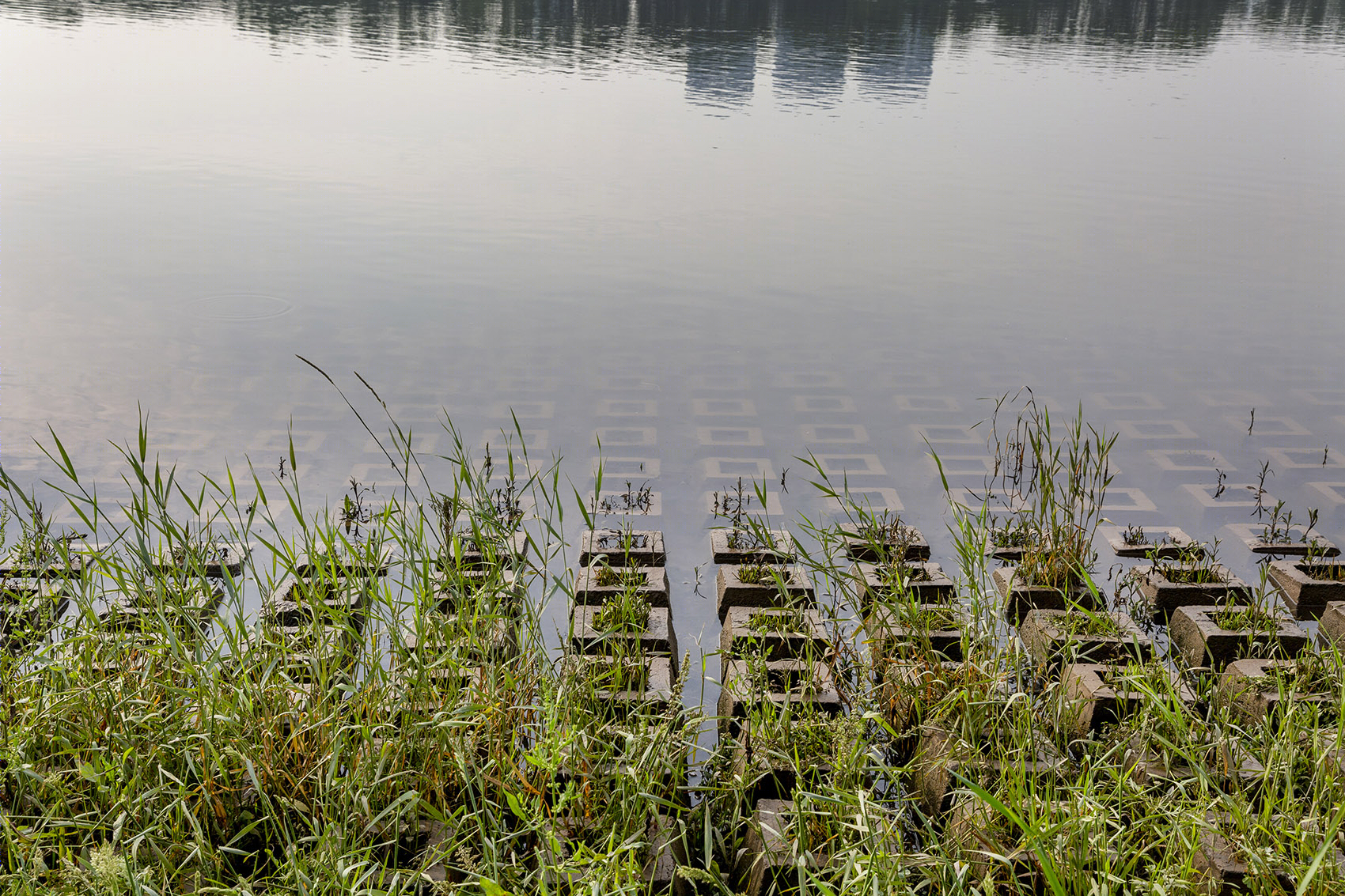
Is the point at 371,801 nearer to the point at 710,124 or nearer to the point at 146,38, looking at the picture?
the point at 710,124

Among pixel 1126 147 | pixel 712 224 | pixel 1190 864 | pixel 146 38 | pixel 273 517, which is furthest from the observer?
pixel 146 38

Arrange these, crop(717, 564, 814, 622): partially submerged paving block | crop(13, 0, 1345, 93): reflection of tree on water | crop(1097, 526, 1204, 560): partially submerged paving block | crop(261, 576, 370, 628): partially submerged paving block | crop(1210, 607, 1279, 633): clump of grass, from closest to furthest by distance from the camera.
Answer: crop(261, 576, 370, 628): partially submerged paving block, crop(1210, 607, 1279, 633): clump of grass, crop(717, 564, 814, 622): partially submerged paving block, crop(1097, 526, 1204, 560): partially submerged paving block, crop(13, 0, 1345, 93): reflection of tree on water

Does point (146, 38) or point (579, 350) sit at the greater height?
point (146, 38)

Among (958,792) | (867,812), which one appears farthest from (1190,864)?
(867,812)

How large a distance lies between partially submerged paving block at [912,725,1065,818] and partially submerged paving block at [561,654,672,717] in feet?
1.56

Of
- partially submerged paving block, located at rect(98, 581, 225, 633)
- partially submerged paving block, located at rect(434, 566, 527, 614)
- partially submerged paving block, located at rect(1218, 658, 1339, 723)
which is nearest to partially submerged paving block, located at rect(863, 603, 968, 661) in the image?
partially submerged paving block, located at rect(1218, 658, 1339, 723)

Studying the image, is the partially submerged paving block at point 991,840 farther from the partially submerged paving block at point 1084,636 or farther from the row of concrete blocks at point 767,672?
the partially submerged paving block at point 1084,636

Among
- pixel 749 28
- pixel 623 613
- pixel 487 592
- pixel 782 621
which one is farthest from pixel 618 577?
pixel 749 28

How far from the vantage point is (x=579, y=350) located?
191 inches

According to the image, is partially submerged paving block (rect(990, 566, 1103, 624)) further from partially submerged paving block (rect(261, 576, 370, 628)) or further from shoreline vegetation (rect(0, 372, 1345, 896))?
partially submerged paving block (rect(261, 576, 370, 628))

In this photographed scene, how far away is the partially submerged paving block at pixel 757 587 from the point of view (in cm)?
254

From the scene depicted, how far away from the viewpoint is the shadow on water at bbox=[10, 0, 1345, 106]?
14.9m

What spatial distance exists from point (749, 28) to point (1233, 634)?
61.3 feet

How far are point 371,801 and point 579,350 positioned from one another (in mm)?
3223
